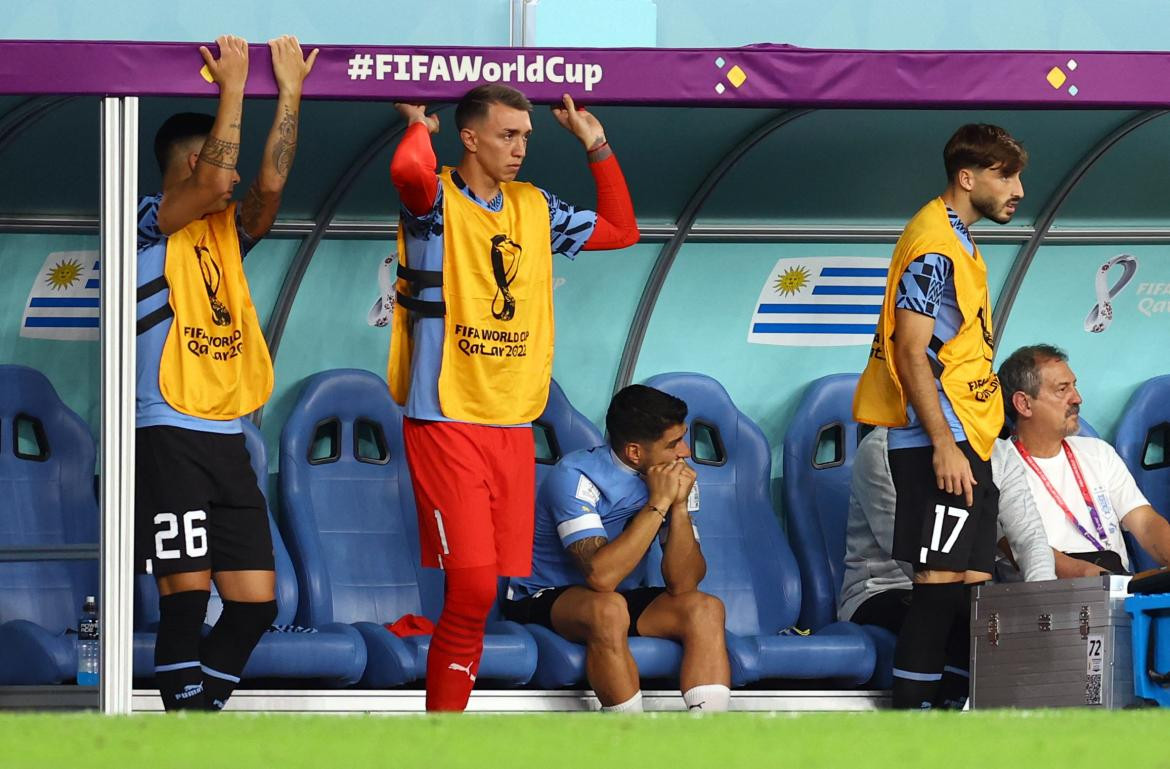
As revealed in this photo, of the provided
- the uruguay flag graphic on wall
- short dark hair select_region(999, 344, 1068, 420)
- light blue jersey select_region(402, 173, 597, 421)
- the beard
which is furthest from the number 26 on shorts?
short dark hair select_region(999, 344, 1068, 420)

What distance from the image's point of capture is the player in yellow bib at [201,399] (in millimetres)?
4992

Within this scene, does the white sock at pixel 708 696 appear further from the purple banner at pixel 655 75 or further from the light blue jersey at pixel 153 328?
the purple banner at pixel 655 75

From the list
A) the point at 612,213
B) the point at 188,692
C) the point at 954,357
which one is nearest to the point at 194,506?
the point at 188,692

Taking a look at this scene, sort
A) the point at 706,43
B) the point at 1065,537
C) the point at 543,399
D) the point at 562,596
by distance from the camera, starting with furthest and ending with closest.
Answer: the point at 706,43, the point at 1065,537, the point at 562,596, the point at 543,399

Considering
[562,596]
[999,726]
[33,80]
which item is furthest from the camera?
[562,596]

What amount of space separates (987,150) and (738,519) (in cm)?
173

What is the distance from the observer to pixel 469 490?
504 centimetres

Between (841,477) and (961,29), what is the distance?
4.19 m

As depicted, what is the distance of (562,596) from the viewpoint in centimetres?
574

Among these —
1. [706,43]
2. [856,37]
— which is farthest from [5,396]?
[856,37]

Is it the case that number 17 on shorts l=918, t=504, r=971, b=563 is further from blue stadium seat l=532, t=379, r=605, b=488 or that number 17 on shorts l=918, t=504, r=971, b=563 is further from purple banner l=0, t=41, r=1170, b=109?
blue stadium seat l=532, t=379, r=605, b=488

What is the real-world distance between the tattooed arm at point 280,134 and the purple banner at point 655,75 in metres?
0.05

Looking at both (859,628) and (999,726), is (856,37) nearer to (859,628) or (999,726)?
(859,628)

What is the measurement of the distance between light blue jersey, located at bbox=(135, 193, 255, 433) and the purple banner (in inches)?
15.5
